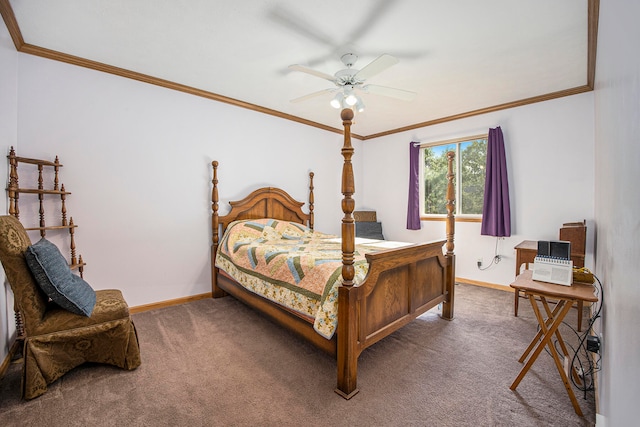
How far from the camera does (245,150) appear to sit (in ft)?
13.0

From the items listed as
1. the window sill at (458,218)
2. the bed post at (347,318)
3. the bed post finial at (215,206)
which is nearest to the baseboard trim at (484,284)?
the window sill at (458,218)

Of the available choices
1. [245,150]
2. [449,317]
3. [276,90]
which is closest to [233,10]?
[276,90]

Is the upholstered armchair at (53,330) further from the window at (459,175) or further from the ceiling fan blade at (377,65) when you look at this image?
the window at (459,175)

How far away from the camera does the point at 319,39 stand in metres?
2.36

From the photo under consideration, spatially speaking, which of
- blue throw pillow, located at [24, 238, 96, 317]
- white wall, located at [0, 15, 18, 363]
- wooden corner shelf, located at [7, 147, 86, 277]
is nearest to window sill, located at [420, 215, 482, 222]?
blue throw pillow, located at [24, 238, 96, 317]

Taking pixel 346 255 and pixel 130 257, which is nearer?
pixel 346 255

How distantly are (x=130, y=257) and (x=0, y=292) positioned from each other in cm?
107

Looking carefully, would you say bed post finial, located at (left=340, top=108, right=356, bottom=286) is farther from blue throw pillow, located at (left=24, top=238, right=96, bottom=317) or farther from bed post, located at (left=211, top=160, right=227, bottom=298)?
bed post, located at (left=211, top=160, right=227, bottom=298)

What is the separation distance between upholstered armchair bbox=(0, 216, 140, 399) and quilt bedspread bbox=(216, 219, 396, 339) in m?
1.06

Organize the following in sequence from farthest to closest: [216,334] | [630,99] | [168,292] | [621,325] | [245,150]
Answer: [245,150], [168,292], [216,334], [621,325], [630,99]

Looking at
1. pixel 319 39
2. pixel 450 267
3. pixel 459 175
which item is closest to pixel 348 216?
pixel 319 39

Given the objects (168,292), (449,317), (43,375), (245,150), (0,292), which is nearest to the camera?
(43,375)

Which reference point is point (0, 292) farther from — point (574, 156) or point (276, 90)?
point (574, 156)

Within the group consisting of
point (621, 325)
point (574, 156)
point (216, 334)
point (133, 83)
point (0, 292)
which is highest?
point (133, 83)
